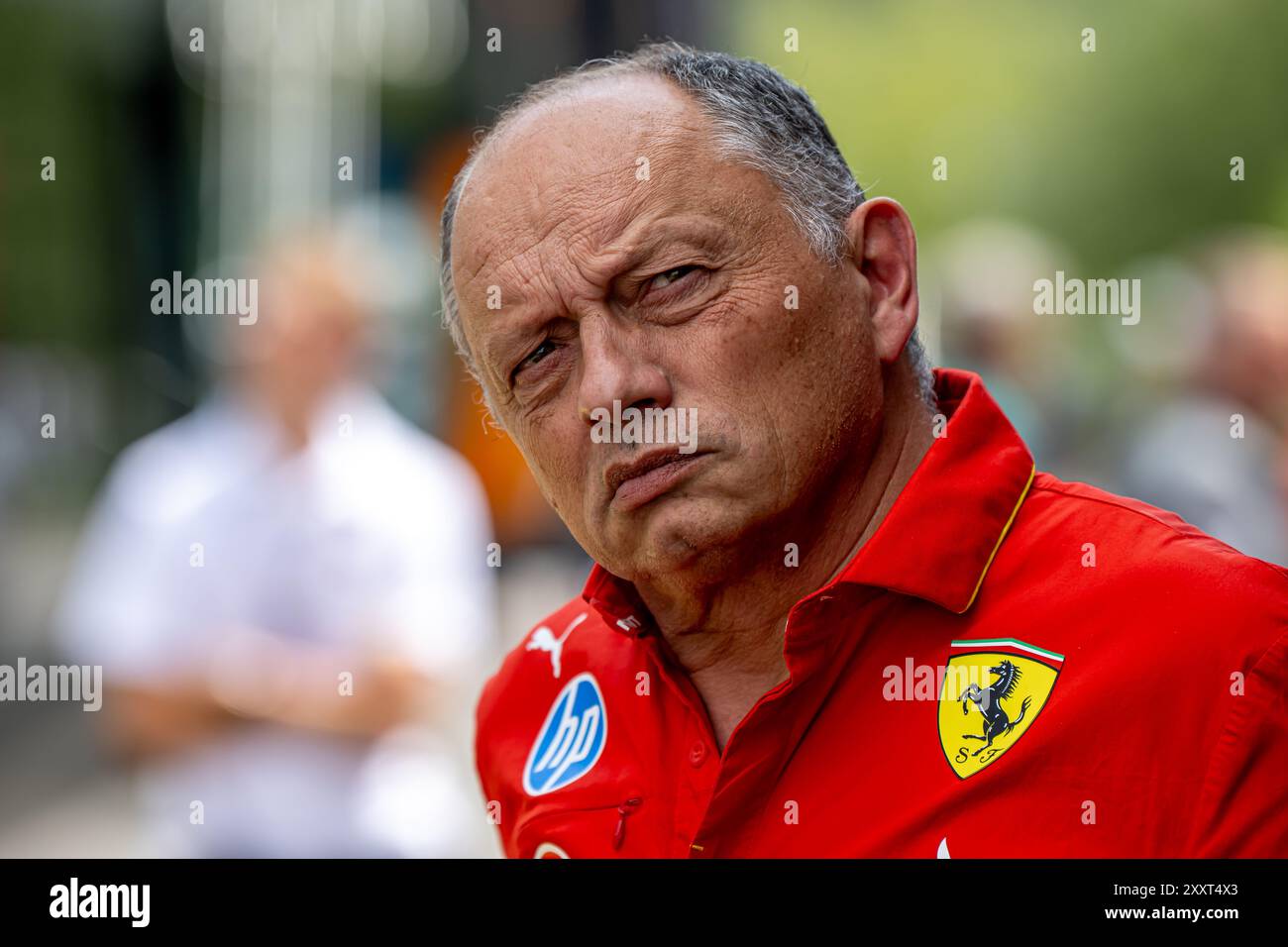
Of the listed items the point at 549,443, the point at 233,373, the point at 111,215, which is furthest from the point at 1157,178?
the point at 549,443

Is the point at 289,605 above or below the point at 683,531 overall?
below

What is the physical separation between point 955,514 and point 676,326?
1.65 feet

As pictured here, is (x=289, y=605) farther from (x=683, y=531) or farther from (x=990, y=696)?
(x=990, y=696)

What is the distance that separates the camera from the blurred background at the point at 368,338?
398 cm

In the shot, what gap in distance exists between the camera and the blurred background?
3984 mm

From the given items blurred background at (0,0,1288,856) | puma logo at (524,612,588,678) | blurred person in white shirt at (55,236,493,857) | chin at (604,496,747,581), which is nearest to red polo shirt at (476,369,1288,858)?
chin at (604,496,747,581)

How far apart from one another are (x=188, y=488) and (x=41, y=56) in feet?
26.9

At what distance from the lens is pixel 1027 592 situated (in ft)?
6.40

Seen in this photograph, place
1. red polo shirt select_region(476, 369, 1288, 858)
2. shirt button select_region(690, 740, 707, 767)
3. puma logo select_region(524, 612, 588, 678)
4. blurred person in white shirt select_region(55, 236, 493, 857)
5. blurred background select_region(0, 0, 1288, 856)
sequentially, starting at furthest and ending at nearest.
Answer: blurred background select_region(0, 0, 1288, 856), blurred person in white shirt select_region(55, 236, 493, 857), puma logo select_region(524, 612, 588, 678), shirt button select_region(690, 740, 707, 767), red polo shirt select_region(476, 369, 1288, 858)

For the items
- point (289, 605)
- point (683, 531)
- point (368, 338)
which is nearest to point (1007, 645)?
point (683, 531)

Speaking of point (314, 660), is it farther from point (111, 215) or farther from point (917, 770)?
point (111, 215)

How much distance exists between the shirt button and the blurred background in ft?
3.57

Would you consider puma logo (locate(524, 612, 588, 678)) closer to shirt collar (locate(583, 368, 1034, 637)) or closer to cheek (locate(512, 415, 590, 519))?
cheek (locate(512, 415, 590, 519))

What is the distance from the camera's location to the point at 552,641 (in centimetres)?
272
